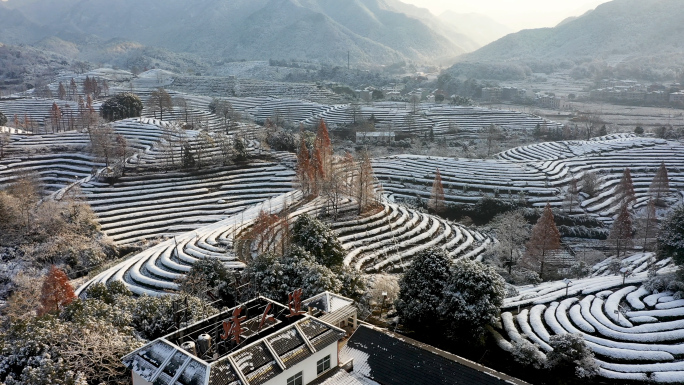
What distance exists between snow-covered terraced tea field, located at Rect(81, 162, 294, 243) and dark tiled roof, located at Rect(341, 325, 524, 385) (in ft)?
88.5

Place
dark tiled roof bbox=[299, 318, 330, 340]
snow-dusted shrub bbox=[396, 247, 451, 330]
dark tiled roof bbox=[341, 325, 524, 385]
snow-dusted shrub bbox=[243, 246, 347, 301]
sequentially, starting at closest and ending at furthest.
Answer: dark tiled roof bbox=[299, 318, 330, 340] < dark tiled roof bbox=[341, 325, 524, 385] < snow-dusted shrub bbox=[396, 247, 451, 330] < snow-dusted shrub bbox=[243, 246, 347, 301]

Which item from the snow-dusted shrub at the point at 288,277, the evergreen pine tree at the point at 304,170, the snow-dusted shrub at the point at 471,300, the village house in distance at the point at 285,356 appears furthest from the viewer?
the evergreen pine tree at the point at 304,170

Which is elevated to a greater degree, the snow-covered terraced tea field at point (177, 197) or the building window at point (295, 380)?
the building window at point (295, 380)

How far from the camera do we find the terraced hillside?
101ft

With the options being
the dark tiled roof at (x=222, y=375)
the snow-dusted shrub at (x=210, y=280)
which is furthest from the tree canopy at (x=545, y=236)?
the dark tiled roof at (x=222, y=375)

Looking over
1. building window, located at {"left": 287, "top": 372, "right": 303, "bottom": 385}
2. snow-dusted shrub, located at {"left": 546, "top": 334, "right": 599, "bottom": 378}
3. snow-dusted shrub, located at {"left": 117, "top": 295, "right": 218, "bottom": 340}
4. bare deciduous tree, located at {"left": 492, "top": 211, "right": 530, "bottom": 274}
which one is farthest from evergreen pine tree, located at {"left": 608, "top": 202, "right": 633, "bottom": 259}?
snow-dusted shrub, located at {"left": 117, "top": 295, "right": 218, "bottom": 340}

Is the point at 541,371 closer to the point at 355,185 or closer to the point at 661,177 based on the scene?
the point at 355,185

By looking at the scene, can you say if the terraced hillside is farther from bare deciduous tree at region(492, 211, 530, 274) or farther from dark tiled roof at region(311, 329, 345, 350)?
dark tiled roof at region(311, 329, 345, 350)

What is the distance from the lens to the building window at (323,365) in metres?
15.9

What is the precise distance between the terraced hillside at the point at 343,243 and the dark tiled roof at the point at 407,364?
13386mm

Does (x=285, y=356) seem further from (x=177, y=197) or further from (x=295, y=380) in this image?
(x=177, y=197)

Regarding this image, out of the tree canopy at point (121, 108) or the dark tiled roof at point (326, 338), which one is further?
the tree canopy at point (121, 108)

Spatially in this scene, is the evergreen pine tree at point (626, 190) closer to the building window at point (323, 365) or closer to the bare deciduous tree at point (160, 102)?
the building window at point (323, 365)

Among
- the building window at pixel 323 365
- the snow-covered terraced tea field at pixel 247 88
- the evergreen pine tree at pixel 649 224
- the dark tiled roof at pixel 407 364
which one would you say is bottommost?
the evergreen pine tree at pixel 649 224
